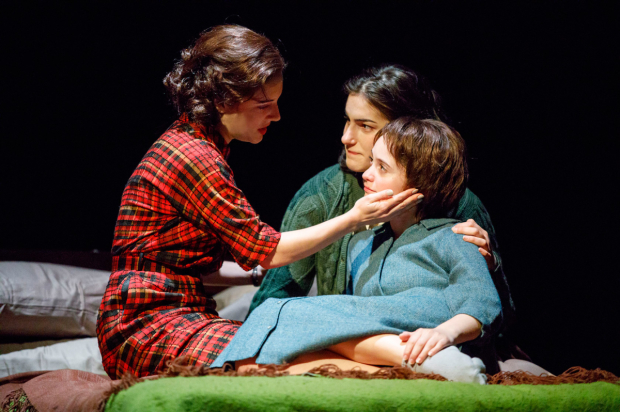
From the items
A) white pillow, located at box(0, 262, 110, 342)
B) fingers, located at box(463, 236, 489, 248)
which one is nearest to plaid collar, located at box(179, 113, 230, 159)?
fingers, located at box(463, 236, 489, 248)

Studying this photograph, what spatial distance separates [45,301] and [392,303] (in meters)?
1.84

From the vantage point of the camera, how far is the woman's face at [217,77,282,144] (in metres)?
1.73

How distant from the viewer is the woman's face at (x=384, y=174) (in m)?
1.75

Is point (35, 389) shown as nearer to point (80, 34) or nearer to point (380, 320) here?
point (380, 320)

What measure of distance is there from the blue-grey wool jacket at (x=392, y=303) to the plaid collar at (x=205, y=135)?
0.54 metres

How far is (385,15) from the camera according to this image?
2.58 metres

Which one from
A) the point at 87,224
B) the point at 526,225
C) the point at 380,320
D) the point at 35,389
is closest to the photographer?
the point at 380,320

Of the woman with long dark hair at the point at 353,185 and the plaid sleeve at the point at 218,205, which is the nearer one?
the plaid sleeve at the point at 218,205

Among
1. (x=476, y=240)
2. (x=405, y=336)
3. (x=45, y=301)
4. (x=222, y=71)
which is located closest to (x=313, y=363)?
(x=405, y=336)

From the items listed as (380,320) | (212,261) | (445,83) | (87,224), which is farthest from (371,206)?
(87,224)

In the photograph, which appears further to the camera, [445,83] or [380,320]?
[445,83]

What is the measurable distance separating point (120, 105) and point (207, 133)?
1.50 meters

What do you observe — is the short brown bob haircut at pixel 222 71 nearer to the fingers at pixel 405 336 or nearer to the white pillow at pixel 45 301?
the fingers at pixel 405 336

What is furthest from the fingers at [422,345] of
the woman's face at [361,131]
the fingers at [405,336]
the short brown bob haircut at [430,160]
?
the woman's face at [361,131]
